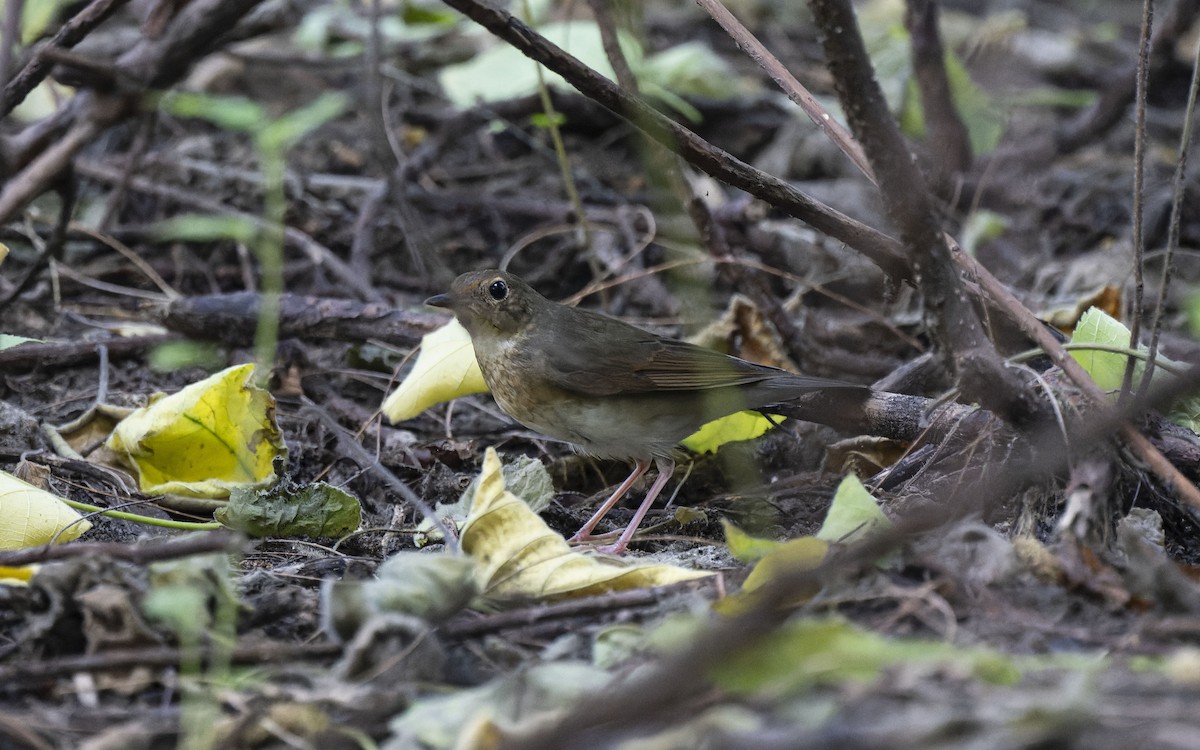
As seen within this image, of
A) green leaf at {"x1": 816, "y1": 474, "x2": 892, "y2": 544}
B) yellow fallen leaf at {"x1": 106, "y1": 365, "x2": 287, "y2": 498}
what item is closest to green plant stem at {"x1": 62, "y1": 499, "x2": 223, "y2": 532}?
yellow fallen leaf at {"x1": 106, "y1": 365, "x2": 287, "y2": 498}

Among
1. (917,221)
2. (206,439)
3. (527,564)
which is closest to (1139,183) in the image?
(917,221)

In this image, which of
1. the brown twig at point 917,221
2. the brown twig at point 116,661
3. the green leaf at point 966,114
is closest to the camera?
the brown twig at point 116,661

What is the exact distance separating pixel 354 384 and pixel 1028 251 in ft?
13.2

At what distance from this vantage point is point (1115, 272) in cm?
627

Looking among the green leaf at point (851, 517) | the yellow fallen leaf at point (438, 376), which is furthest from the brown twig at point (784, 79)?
the yellow fallen leaf at point (438, 376)

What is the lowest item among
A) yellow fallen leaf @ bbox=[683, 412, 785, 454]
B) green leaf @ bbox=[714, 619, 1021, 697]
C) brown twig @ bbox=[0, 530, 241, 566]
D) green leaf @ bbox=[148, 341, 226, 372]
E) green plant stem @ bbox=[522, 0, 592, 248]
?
green leaf @ bbox=[714, 619, 1021, 697]

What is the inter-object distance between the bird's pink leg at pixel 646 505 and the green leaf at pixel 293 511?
34.6 inches

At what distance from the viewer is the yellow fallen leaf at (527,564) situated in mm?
3105

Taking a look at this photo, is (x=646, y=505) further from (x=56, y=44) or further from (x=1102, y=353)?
(x=56, y=44)

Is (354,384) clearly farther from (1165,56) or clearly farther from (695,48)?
(1165,56)

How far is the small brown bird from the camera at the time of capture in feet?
15.1

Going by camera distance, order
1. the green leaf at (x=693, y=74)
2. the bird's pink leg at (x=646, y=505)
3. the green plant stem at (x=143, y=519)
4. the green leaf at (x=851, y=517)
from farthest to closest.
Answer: the green leaf at (x=693, y=74) → the bird's pink leg at (x=646, y=505) → the green plant stem at (x=143, y=519) → the green leaf at (x=851, y=517)

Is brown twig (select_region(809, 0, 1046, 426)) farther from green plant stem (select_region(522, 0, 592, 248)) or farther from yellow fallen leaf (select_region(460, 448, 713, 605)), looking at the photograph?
green plant stem (select_region(522, 0, 592, 248))

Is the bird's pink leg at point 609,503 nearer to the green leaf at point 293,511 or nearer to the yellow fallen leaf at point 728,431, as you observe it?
the yellow fallen leaf at point 728,431
